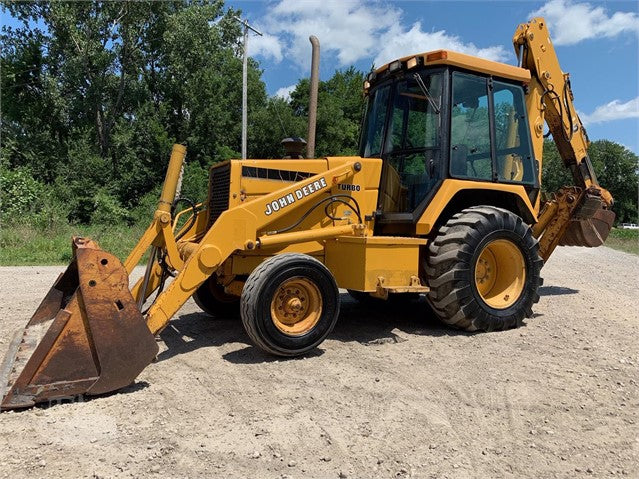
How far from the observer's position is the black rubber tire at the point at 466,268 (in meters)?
5.02

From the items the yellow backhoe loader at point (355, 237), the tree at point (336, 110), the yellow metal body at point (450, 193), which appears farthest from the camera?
the tree at point (336, 110)

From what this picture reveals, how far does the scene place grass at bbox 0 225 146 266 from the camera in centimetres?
1160

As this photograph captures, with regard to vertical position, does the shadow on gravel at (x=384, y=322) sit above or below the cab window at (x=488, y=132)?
below

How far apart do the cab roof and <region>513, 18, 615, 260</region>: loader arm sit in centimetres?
48

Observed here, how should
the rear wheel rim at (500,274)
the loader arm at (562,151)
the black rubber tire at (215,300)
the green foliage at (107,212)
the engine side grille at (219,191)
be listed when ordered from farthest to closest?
the green foliage at (107,212) → the loader arm at (562,151) → the black rubber tire at (215,300) → the rear wheel rim at (500,274) → the engine side grille at (219,191)

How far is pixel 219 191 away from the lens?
5.17 m

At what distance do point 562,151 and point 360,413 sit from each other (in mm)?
5594

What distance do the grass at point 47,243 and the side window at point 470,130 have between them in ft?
27.1

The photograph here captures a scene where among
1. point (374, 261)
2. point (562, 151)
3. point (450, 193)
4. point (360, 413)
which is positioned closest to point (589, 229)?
point (562, 151)

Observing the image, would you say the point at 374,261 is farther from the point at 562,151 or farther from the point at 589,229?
the point at 562,151

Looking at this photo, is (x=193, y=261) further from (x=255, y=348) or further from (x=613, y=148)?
(x=613, y=148)

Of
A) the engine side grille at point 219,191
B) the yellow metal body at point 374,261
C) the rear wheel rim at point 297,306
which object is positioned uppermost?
the engine side grille at point 219,191

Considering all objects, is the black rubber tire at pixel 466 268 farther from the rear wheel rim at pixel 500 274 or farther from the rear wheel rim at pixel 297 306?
the rear wheel rim at pixel 297 306

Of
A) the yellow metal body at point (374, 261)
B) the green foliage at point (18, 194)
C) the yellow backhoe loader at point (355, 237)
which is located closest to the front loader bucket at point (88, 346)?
the yellow backhoe loader at point (355, 237)
